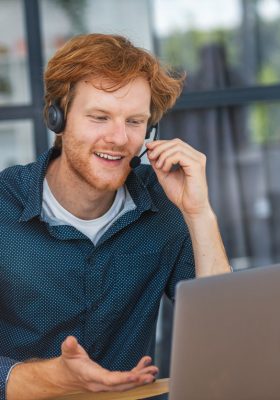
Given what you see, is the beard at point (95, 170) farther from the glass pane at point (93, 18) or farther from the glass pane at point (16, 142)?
the glass pane at point (93, 18)

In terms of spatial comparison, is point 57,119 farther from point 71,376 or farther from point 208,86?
point 208,86

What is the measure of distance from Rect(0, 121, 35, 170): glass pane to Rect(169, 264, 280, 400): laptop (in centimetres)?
260

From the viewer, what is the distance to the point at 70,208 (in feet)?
7.30

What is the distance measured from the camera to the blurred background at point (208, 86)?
391 cm

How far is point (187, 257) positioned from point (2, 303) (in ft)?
1.53

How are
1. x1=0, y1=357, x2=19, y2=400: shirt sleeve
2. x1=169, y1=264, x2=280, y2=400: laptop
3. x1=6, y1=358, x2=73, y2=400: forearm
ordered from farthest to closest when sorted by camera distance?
1. x1=0, y1=357, x2=19, y2=400: shirt sleeve
2. x1=6, y1=358, x2=73, y2=400: forearm
3. x1=169, y1=264, x2=280, y2=400: laptop

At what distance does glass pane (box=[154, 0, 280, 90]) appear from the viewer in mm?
4094

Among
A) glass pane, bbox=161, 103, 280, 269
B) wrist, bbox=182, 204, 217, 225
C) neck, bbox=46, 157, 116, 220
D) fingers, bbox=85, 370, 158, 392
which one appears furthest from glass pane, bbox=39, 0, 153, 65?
fingers, bbox=85, 370, 158, 392

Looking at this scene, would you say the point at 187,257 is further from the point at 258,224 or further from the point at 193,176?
the point at 258,224

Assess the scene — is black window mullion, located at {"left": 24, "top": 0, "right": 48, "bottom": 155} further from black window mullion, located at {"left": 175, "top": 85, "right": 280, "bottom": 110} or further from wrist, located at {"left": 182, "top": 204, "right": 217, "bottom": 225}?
wrist, located at {"left": 182, "top": 204, "right": 217, "bottom": 225}

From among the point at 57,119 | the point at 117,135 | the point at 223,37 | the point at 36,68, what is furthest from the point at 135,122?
the point at 223,37

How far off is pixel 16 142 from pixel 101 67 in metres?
1.94

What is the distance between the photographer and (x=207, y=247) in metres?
2.14

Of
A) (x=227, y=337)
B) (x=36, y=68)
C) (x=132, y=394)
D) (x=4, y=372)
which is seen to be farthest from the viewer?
(x=36, y=68)
